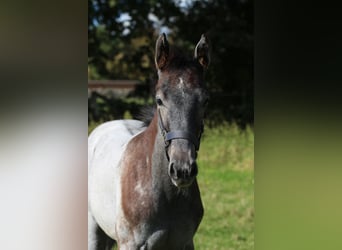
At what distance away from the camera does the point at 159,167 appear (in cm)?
248

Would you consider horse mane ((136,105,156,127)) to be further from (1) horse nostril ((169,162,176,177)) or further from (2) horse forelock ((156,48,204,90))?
(1) horse nostril ((169,162,176,177))

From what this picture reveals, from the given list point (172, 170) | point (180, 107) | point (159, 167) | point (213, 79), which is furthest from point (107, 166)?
point (213, 79)

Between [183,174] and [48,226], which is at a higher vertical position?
[183,174]

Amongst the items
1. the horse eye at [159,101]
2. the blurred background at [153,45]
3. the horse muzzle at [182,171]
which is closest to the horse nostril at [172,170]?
the horse muzzle at [182,171]

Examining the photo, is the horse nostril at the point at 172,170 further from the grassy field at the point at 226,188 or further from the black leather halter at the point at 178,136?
the grassy field at the point at 226,188

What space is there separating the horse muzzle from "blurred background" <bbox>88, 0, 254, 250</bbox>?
Result: 31cm

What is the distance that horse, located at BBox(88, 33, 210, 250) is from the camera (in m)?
2.33

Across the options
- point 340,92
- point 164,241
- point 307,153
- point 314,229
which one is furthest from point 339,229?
point 164,241

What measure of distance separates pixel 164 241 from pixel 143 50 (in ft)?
3.31

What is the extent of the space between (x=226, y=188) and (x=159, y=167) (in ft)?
1.42

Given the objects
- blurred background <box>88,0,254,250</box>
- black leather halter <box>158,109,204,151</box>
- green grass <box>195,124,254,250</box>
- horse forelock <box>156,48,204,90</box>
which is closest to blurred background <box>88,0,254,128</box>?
blurred background <box>88,0,254,250</box>

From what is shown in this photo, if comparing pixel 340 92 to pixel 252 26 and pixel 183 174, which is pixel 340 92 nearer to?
pixel 252 26

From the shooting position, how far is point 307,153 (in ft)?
9.00

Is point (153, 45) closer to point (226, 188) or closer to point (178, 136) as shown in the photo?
point (178, 136)
